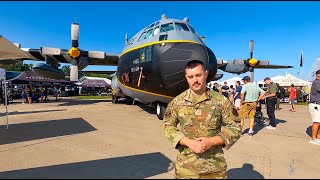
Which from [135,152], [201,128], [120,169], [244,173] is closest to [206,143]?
[201,128]

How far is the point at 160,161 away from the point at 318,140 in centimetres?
500

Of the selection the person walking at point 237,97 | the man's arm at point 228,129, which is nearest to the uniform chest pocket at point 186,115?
the man's arm at point 228,129

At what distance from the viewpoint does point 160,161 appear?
4574mm

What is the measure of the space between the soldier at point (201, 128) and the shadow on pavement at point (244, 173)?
169 centimetres

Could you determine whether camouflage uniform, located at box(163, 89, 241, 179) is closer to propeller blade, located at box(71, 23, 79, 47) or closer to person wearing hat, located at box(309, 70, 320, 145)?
person wearing hat, located at box(309, 70, 320, 145)

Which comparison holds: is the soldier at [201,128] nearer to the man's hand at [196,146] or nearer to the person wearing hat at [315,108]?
the man's hand at [196,146]

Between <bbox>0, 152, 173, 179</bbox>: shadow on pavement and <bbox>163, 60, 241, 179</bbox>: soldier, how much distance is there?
0.67m

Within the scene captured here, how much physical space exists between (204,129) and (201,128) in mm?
33

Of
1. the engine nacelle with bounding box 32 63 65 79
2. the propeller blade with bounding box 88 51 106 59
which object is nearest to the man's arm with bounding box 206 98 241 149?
the propeller blade with bounding box 88 51 106 59

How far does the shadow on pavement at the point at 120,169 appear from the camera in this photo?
4.84ft

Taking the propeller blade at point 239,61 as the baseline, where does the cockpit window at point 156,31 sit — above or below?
above

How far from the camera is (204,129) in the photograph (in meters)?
2.31

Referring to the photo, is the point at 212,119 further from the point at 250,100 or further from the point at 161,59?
the point at 161,59

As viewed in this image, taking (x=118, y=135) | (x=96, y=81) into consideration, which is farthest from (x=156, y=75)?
(x=96, y=81)
